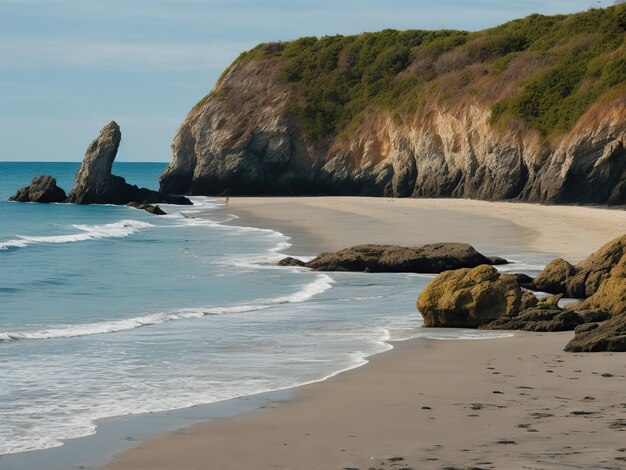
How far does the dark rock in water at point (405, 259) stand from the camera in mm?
22391

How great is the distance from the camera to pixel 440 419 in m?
Result: 8.81

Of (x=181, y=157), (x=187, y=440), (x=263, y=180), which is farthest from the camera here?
(x=181, y=157)

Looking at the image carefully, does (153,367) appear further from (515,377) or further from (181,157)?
(181,157)

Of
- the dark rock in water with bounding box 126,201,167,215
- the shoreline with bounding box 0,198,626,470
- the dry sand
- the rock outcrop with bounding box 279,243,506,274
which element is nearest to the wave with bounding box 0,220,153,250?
the shoreline with bounding box 0,198,626,470

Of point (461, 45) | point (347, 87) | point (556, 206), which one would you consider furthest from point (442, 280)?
point (347, 87)

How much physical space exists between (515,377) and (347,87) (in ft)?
221

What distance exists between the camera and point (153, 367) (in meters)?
12.1

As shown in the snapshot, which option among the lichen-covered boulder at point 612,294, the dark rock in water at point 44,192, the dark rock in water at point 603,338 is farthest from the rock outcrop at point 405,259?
the dark rock in water at point 44,192

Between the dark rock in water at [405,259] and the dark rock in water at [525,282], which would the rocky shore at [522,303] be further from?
the dark rock in water at [405,259]

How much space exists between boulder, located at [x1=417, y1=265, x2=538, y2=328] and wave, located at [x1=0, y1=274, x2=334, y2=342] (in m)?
4.18

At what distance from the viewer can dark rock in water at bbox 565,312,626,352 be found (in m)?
12.1

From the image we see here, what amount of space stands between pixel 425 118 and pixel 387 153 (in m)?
4.94

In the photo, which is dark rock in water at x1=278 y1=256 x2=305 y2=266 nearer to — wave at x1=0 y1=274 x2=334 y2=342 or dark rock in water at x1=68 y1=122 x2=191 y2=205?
wave at x1=0 y1=274 x2=334 y2=342

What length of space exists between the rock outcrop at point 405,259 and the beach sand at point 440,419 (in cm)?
834
